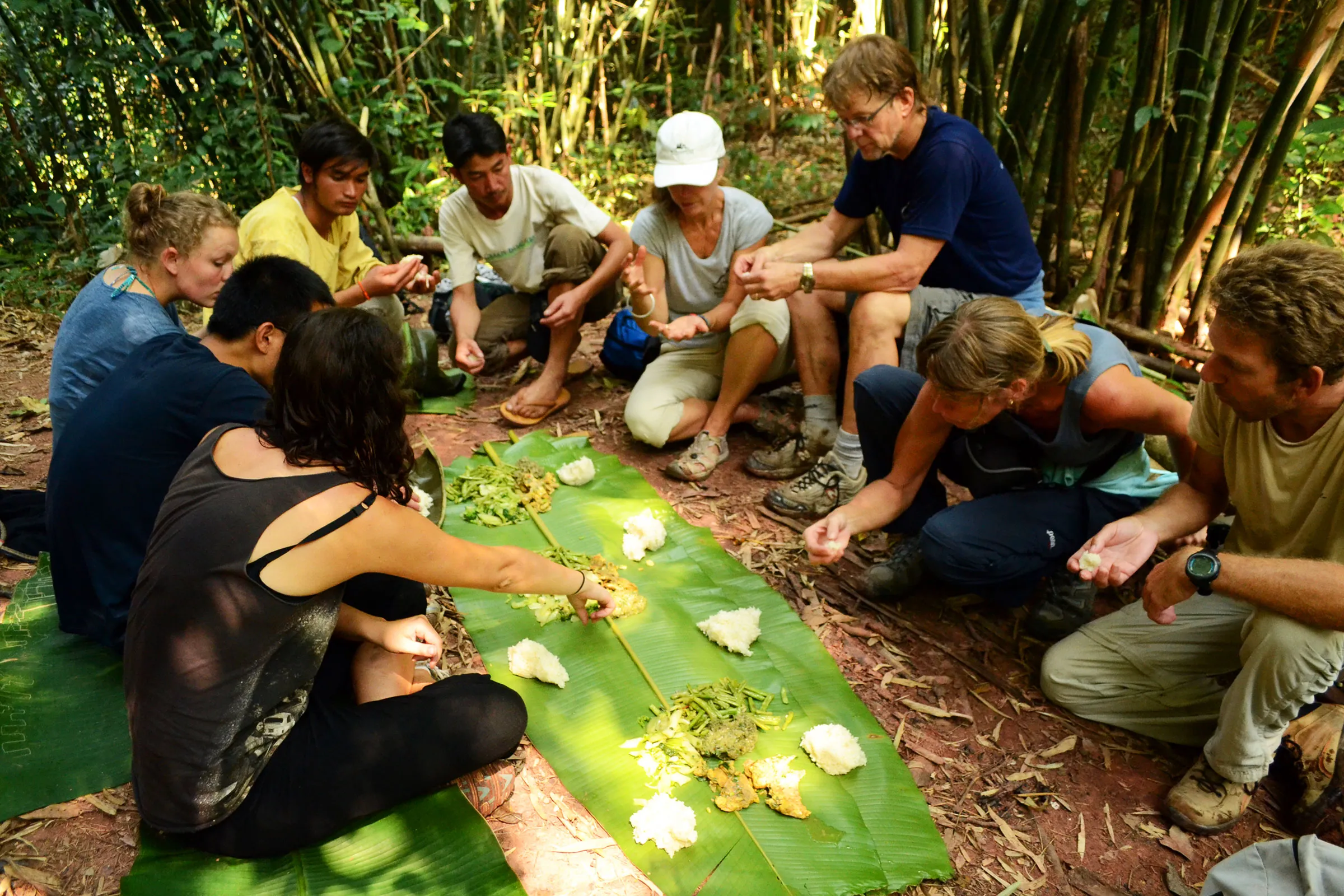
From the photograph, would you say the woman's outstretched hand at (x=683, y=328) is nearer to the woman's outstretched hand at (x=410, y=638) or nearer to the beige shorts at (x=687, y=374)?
the beige shorts at (x=687, y=374)

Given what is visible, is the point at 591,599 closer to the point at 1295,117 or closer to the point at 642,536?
the point at 642,536

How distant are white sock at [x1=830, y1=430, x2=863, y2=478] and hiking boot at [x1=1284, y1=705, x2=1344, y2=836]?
178cm

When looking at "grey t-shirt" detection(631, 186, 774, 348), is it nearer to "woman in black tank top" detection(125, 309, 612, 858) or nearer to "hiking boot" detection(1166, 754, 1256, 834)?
"woman in black tank top" detection(125, 309, 612, 858)

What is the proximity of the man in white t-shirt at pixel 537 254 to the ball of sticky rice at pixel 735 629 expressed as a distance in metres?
1.98

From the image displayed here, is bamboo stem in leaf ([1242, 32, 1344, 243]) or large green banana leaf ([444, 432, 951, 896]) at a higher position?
bamboo stem in leaf ([1242, 32, 1344, 243])

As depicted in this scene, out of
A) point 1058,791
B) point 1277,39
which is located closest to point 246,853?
point 1058,791

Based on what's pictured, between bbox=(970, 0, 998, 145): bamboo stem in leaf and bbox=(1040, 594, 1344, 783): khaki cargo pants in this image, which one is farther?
bbox=(970, 0, 998, 145): bamboo stem in leaf

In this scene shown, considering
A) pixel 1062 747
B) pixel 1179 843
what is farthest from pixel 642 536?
pixel 1179 843

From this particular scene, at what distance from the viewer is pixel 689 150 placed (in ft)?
12.4

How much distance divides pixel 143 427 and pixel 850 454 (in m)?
2.67

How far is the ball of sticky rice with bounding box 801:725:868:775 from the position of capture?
96.3 inches

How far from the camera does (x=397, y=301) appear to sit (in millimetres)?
4750

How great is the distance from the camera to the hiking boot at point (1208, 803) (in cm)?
238

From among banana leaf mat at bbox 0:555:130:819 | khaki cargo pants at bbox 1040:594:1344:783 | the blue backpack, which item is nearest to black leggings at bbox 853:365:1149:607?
khaki cargo pants at bbox 1040:594:1344:783
